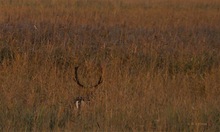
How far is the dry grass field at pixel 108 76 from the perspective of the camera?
484 centimetres

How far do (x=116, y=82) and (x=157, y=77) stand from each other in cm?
74

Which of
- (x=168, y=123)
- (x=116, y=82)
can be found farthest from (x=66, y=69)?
(x=168, y=123)

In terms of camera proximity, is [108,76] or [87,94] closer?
[87,94]

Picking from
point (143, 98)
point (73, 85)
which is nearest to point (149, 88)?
point (143, 98)

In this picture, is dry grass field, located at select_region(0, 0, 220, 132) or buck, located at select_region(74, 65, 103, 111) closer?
dry grass field, located at select_region(0, 0, 220, 132)

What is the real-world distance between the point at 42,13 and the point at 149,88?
8.08 m

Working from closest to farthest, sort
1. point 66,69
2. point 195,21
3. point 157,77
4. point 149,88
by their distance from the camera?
point 149,88
point 157,77
point 66,69
point 195,21

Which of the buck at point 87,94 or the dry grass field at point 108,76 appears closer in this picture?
the dry grass field at point 108,76

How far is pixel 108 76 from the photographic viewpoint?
6590 mm

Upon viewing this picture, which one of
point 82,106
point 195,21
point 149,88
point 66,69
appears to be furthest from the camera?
point 195,21

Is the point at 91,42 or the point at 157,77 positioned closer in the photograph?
the point at 157,77

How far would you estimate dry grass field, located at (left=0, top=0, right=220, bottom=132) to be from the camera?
4.84 meters

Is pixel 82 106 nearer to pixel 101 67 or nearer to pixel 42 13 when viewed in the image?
pixel 101 67

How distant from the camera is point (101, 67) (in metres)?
6.94
